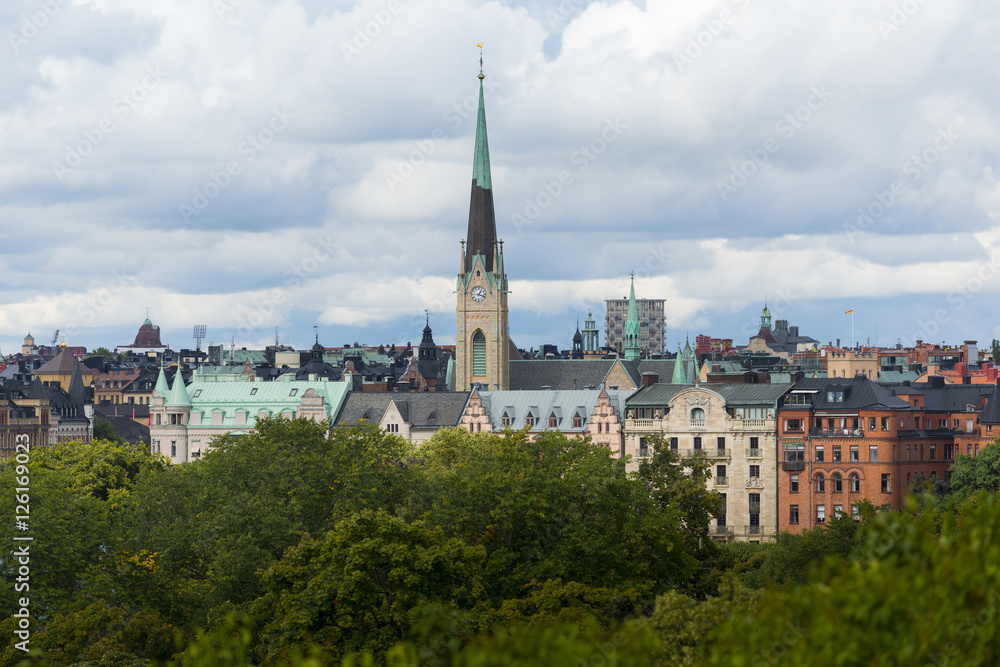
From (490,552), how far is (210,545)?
12.4 metres

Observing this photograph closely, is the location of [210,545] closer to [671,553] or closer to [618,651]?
[671,553]

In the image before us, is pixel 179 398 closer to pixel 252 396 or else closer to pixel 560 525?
pixel 252 396

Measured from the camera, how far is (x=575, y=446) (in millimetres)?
76938

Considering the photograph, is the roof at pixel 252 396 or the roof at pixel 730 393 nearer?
the roof at pixel 730 393

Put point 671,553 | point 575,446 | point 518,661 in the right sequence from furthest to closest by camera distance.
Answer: point 575,446
point 671,553
point 518,661

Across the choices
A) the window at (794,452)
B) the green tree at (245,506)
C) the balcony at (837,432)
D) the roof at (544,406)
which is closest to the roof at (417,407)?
the roof at (544,406)

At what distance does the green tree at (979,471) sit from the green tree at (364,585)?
2398 inches

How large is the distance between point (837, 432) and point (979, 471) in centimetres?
1274

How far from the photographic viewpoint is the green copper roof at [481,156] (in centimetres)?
19538

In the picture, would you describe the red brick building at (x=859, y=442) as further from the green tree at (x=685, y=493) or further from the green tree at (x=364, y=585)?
the green tree at (x=364, y=585)

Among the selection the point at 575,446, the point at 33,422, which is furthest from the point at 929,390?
the point at 33,422

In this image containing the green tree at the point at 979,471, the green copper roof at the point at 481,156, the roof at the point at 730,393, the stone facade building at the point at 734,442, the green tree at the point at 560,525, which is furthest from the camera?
the green copper roof at the point at 481,156

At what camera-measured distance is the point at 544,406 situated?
146875mm


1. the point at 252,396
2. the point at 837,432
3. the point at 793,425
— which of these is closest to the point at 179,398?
the point at 252,396
